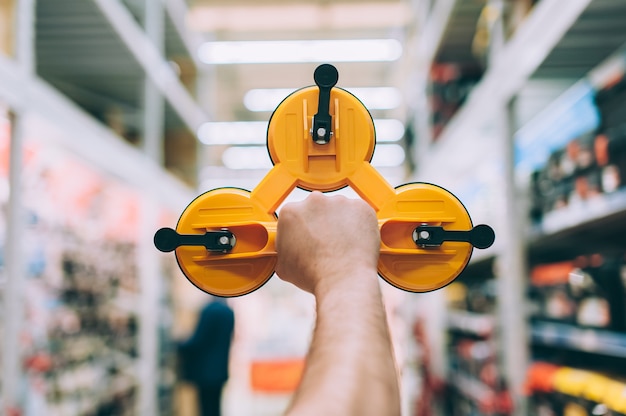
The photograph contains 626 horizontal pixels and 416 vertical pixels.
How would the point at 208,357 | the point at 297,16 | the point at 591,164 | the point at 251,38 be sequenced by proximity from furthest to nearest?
the point at 251,38 < the point at 297,16 < the point at 208,357 < the point at 591,164

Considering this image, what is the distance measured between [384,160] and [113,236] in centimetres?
834

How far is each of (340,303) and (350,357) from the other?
0.07 m

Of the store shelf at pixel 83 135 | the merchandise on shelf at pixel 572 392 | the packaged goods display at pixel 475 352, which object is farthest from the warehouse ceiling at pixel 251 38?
the packaged goods display at pixel 475 352

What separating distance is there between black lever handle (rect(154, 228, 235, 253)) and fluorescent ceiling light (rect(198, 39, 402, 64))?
5.68m

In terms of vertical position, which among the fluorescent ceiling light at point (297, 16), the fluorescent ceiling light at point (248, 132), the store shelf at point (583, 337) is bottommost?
the store shelf at point (583, 337)

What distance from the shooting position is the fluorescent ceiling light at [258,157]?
35.5 ft

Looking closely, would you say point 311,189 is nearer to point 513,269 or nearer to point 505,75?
point 513,269

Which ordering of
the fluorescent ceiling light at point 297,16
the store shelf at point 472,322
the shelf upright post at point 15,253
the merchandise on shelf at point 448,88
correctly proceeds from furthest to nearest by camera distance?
the fluorescent ceiling light at point 297,16 < the merchandise on shelf at point 448,88 < the store shelf at point 472,322 < the shelf upright post at point 15,253

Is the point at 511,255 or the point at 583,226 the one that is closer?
the point at 583,226

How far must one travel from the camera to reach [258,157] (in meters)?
11.3

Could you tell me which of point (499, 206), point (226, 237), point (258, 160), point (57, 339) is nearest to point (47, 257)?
point (57, 339)

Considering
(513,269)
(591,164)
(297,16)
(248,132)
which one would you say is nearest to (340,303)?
(591,164)

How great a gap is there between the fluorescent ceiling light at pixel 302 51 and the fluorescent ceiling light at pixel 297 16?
0.57 feet

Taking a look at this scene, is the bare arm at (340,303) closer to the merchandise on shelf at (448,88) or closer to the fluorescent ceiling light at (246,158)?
the merchandise on shelf at (448,88)
